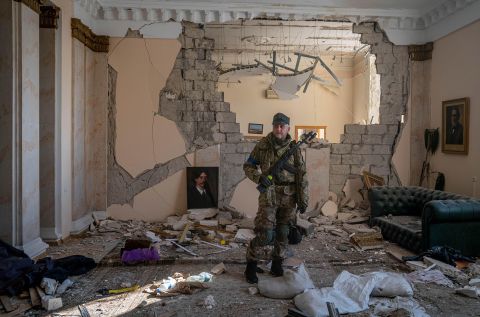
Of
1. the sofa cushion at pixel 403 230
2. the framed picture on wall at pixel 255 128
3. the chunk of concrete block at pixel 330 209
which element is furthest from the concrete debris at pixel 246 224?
the framed picture on wall at pixel 255 128

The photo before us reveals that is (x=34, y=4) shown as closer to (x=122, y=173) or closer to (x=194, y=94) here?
(x=194, y=94)

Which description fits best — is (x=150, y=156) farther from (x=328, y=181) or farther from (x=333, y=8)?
(x=333, y=8)

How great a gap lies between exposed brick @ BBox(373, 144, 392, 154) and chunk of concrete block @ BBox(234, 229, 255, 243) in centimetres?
299

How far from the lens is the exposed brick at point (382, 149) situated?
7285 mm

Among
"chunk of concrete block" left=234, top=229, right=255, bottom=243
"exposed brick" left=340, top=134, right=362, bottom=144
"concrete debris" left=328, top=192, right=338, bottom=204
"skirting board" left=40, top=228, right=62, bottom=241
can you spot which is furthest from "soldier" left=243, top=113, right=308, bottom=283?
"exposed brick" left=340, top=134, right=362, bottom=144

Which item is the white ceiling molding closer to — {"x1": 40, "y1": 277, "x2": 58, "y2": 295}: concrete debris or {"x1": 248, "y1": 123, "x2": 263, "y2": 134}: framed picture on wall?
{"x1": 40, "y1": 277, "x2": 58, "y2": 295}: concrete debris

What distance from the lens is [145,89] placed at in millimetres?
6945

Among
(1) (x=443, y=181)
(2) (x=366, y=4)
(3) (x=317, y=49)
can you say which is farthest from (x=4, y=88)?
(3) (x=317, y=49)

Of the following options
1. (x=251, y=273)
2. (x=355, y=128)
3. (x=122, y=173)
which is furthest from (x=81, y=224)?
(x=355, y=128)

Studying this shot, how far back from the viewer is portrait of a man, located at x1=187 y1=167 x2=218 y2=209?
275 inches

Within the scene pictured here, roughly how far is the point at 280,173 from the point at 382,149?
3.95 meters

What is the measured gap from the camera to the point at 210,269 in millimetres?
4480

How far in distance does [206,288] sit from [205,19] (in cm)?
A: 503

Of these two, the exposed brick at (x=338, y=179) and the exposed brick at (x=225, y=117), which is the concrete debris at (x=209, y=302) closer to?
the exposed brick at (x=225, y=117)
